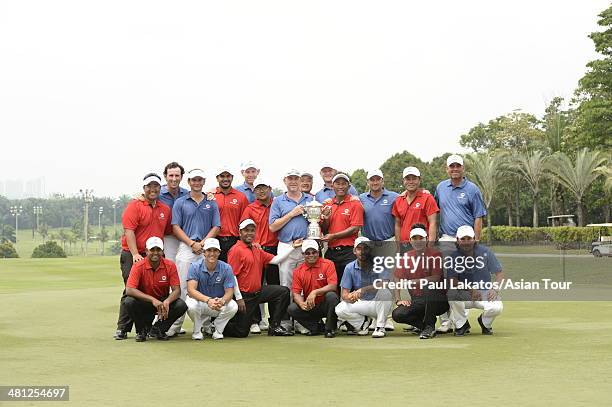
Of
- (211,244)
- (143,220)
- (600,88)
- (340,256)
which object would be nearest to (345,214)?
(340,256)

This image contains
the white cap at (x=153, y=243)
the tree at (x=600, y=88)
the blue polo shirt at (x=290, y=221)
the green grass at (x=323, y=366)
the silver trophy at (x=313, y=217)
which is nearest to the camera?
the green grass at (x=323, y=366)

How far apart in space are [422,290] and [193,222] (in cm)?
295

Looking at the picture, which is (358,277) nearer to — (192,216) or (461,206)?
(461,206)

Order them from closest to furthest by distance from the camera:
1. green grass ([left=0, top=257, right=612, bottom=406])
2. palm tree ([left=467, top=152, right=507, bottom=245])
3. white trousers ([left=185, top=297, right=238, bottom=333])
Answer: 1. green grass ([left=0, top=257, right=612, bottom=406])
2. white trousers ([left=185, top=297, right=238, bottom=333])
3. palm tree ([left=467, top=152, right=507, bottom=245])

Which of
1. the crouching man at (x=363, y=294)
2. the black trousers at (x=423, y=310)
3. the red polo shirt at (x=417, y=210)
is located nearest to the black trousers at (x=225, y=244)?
the crouching man at (x=363, y=294)

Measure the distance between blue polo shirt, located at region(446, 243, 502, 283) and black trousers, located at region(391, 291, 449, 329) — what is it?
12.9 inches

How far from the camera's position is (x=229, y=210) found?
11883 millimetres

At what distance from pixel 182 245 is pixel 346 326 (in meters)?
2.33

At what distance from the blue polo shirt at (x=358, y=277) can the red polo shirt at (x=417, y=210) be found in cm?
63

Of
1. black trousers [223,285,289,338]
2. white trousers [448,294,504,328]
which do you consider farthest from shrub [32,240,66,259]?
white trousers [448,294,504,328]

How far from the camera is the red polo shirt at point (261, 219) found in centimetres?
1196

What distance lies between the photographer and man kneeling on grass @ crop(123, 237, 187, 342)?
10.6 metres

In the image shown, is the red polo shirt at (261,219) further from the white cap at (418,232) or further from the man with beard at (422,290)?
the white cap at (418,232)

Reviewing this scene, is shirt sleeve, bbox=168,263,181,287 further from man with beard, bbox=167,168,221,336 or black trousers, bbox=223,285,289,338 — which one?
black trousers, bbox=223,285,289,338
